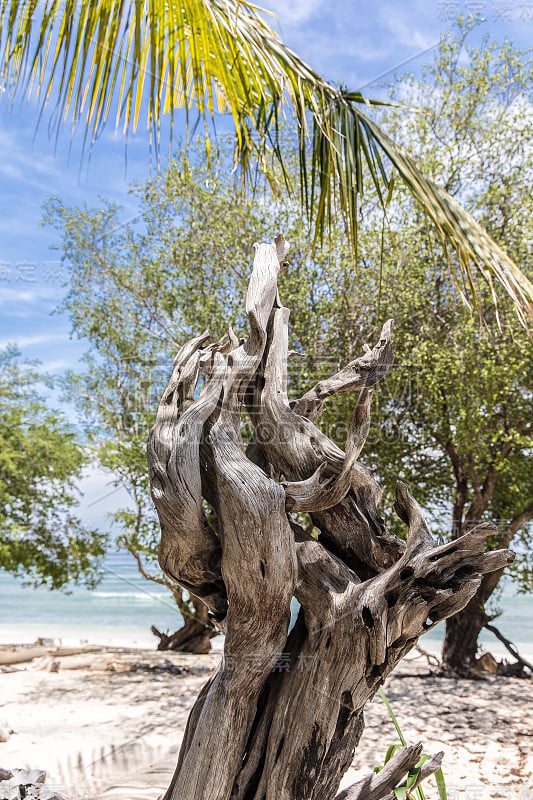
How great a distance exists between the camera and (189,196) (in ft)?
20.6

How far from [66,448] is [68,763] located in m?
4.04

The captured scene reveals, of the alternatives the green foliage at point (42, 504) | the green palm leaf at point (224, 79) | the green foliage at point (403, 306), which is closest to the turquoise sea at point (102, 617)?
the green foliage at point (42, 504)

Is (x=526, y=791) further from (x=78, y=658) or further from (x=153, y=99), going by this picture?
(x=78, y=658)

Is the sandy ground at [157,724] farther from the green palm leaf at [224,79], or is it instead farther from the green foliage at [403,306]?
the green palm leaf at [224,79]

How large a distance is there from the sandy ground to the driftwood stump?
1.40 metres

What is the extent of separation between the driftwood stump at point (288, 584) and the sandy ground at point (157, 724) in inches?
55.0

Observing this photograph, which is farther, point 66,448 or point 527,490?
point 66,448

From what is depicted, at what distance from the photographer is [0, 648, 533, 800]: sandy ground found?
3766mm

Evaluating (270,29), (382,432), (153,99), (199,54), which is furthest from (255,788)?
(382,432)

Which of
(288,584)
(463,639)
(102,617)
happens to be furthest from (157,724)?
(102,617)

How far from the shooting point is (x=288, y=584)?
167 centimetres

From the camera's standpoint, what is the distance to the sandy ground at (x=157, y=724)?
12.4 feet

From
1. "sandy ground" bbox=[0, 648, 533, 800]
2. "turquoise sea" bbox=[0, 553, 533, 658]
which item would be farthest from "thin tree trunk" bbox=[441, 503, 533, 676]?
"turquoise sea" bbox=[0, 553, 533, 658]

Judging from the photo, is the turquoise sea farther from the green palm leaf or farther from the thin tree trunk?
the green palm leaf
